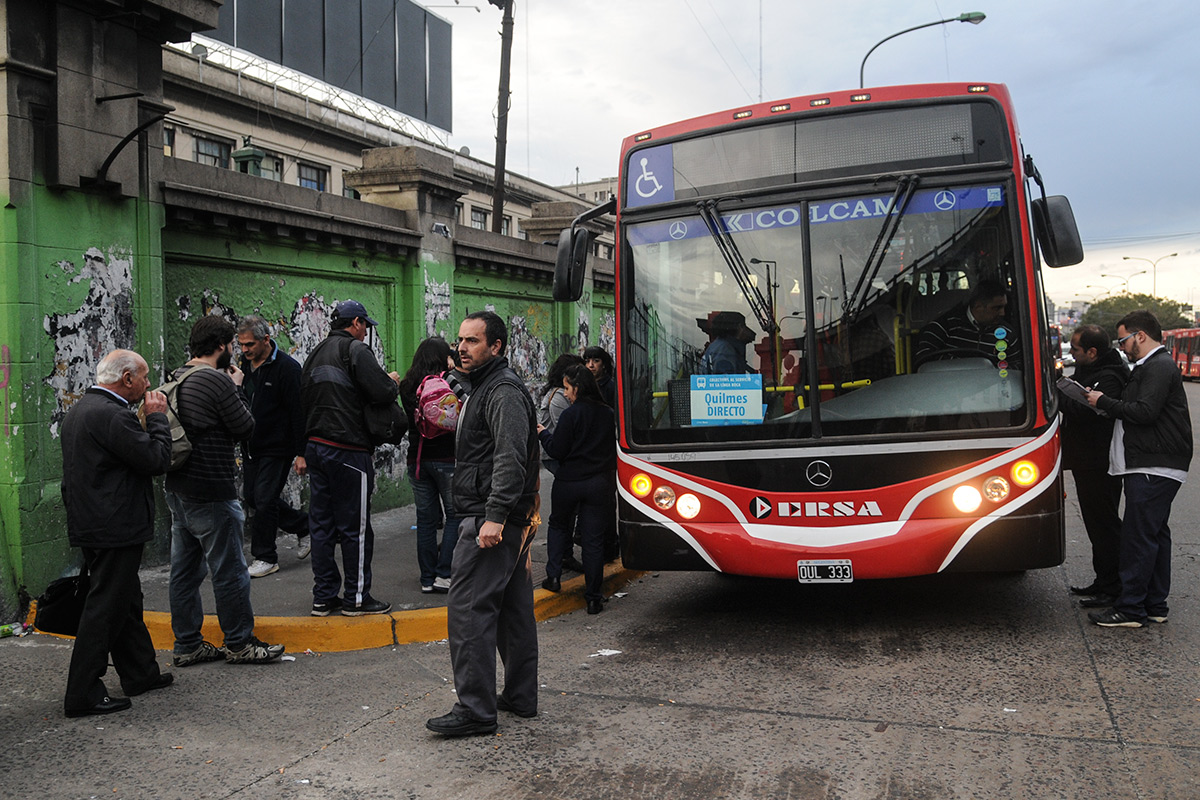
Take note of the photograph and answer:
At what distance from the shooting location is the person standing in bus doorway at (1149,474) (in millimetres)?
5816

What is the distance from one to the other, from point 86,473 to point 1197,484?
1293cm

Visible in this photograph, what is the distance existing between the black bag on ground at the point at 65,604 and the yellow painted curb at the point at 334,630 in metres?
1.03

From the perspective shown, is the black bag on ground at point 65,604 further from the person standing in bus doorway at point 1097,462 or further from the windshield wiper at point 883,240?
the person standing in bus doorway at point 1097,462

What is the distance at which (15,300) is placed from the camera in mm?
6406

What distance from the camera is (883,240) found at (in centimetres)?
576

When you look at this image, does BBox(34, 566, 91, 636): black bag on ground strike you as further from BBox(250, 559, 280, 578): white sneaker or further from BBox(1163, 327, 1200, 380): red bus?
BBox(1163, 327, 1200, 380): red bus

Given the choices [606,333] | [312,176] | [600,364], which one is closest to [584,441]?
[600,364]

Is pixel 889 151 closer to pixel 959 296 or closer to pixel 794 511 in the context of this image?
pixel 959 296

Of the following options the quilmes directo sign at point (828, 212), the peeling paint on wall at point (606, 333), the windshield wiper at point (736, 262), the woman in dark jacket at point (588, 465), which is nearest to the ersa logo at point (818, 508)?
the windshield wiper at point (736, 262)

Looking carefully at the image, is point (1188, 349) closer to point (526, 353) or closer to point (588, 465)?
point (526, 353)

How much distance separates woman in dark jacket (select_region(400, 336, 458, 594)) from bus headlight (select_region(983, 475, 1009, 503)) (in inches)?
131

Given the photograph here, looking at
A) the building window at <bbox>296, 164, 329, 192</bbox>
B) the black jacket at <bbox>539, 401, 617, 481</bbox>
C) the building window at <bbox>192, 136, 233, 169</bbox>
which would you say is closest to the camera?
the black jacket at <bbox>539, 401, 617, 481</bbox>

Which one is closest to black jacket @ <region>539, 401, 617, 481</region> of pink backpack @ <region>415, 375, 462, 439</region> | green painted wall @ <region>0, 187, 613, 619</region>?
pink backpack @ <region>415, 375, 462, 439</region>

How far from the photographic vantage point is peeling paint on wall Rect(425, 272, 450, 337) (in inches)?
440
